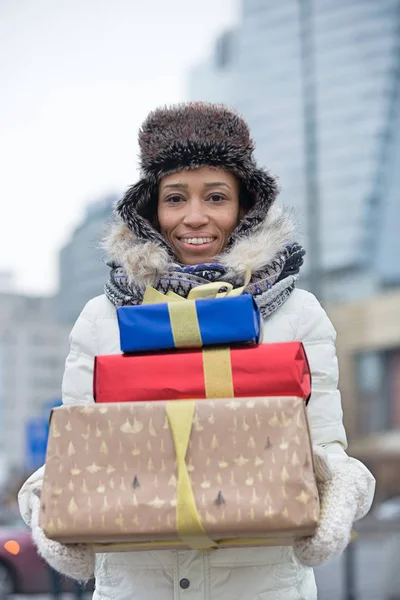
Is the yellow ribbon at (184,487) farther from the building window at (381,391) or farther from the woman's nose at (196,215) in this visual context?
the building window at (381,391)

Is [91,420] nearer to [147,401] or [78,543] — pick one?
[147,401]

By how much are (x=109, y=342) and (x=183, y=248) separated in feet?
1.14

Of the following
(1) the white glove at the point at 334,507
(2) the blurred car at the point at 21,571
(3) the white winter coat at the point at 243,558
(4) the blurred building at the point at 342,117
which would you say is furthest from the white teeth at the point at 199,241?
(4) the blurred building at the point at 342,117

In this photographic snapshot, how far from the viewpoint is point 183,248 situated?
3172 millimetres

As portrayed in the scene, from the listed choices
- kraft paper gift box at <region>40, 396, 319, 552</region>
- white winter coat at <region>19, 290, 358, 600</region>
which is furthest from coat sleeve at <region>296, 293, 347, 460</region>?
kraft paper gift box at <region>40, 396, 319, 552</region>

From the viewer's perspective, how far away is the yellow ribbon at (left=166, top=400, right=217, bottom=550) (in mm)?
2377

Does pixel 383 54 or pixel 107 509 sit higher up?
pixel 383 54

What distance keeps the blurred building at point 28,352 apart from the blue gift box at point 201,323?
131 metres

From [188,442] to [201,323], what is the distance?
0.29m

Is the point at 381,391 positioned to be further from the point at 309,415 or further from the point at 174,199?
the point at 309,415

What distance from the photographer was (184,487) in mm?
2408

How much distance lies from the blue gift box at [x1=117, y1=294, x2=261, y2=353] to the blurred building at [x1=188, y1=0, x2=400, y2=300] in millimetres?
66988

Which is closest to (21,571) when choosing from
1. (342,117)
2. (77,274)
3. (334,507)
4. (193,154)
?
(193,154)

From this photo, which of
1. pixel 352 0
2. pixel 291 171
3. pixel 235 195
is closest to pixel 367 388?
pixel 291 171
